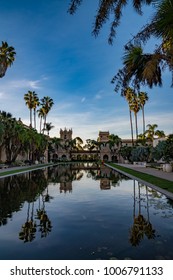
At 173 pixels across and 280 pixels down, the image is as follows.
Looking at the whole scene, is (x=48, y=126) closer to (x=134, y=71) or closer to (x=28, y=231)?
(x=134, y=71)

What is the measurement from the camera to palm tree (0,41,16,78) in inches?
1021

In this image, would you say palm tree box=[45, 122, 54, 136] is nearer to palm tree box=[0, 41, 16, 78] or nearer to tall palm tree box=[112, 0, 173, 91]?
palm tree box=[0, 41, 16, 78]

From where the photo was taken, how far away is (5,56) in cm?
2669

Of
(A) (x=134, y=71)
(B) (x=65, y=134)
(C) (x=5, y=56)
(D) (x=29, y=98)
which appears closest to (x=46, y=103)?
(D) (x=29, y=98)

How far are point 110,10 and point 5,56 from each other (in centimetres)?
2136

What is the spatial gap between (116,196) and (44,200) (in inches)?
143

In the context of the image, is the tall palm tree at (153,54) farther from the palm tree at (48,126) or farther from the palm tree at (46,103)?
the palm tree at (48,126)

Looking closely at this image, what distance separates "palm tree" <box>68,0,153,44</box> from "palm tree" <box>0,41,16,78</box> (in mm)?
19419

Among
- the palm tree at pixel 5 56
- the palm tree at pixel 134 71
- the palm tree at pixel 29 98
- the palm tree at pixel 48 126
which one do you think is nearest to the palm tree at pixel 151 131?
the palm tree at pixel 48 126

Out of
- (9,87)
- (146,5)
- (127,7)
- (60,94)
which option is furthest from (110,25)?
(60,94)

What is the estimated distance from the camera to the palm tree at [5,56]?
25922 mm

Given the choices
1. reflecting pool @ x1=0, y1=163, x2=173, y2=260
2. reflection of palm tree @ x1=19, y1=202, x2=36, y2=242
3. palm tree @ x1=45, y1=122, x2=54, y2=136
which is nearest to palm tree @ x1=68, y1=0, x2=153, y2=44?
reflecting pool @ x1=0, y1=163, x2=173, y2=260
